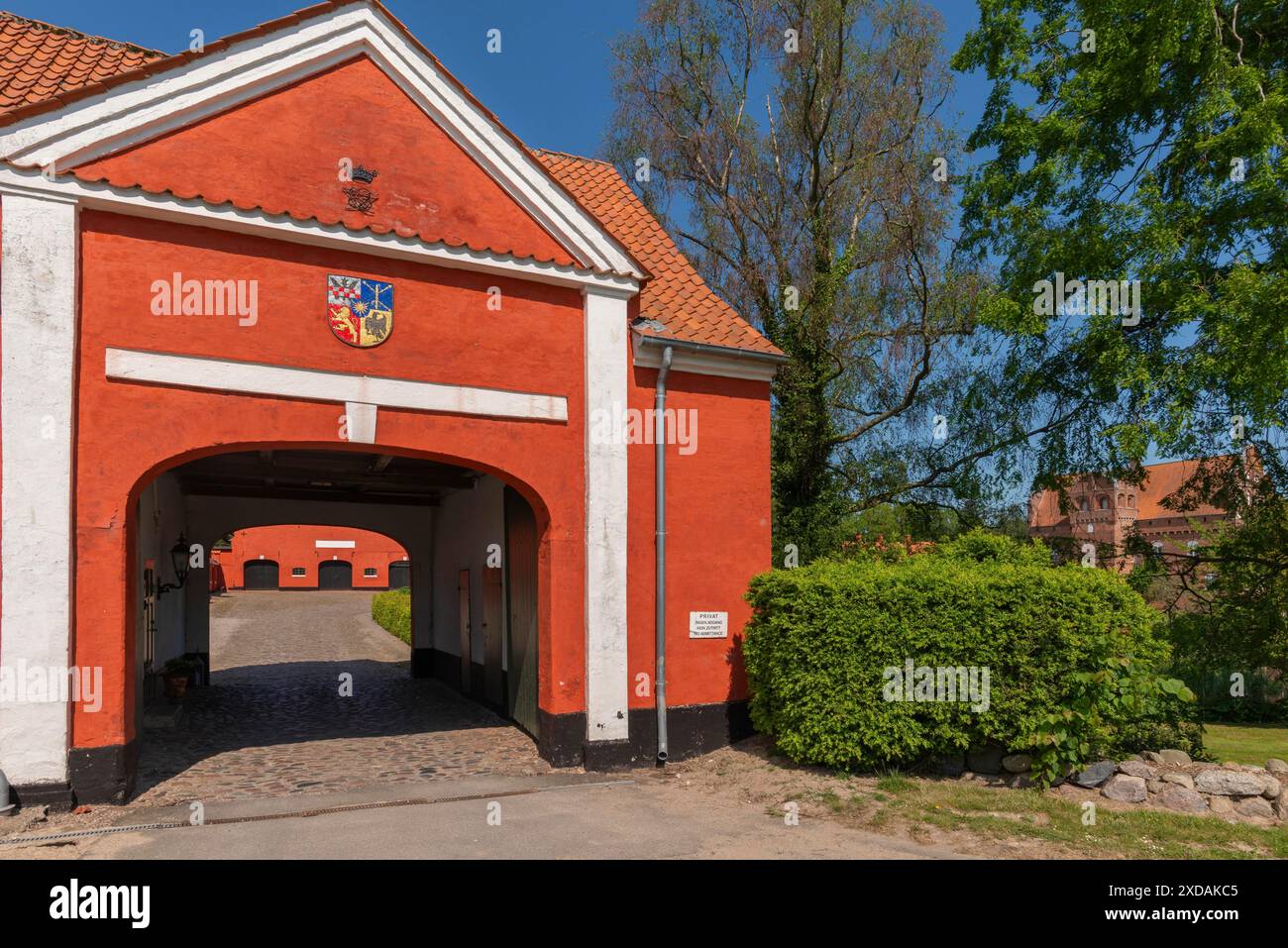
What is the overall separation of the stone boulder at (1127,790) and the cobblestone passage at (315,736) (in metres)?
5.71

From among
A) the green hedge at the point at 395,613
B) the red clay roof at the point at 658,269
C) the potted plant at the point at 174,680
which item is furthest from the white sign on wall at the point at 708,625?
the green hedge at the point at 395,613

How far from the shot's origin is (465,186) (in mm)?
9609

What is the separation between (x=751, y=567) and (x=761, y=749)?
2.22 m

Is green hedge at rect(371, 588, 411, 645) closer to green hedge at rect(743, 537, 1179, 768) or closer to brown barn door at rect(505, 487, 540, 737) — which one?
brown barn door at rect(505, 487, 540, 737)

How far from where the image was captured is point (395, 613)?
94.6ft

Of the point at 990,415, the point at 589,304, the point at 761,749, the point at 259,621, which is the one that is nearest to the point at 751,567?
the point at 761,749

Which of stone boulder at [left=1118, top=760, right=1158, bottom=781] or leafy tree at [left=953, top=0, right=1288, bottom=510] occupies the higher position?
Result: leafy tree at [left=953, top=0, right=1288, bottom=510]

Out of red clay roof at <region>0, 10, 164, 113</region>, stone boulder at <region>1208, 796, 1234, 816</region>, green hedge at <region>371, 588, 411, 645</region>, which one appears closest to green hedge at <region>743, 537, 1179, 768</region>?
stone boulder at <region>1208, 796, 1234, 816</region>

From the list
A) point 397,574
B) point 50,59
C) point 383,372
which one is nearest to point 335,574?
point 397,574

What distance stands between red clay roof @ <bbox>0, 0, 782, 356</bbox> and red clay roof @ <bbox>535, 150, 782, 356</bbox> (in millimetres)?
16

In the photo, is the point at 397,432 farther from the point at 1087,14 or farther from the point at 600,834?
the point at 1087,14

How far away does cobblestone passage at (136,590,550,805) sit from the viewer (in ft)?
29.5

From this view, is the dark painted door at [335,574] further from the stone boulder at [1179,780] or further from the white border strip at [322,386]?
the stone boulder at [1179,780]

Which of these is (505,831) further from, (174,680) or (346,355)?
(174,680)
